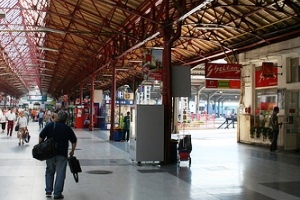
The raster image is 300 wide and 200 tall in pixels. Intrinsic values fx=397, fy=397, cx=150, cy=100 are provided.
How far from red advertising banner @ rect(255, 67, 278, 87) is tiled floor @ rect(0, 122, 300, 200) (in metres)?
4.46

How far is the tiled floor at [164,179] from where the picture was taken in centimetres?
784

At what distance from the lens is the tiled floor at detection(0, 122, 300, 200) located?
7836 mm

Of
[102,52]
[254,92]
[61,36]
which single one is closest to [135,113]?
[254,92]

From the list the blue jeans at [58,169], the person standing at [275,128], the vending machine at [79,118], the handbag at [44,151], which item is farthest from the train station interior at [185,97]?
the vending machine at [79,118]

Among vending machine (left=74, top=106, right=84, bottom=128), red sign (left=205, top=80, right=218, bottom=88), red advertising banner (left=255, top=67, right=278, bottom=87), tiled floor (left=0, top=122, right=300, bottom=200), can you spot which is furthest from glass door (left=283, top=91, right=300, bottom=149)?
vending machine (left=74, top=106, right=84, bottom=128)

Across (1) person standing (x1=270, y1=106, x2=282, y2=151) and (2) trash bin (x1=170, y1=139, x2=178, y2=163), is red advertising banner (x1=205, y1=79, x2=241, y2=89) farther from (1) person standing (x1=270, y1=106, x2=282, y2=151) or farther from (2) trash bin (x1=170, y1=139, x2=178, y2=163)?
(2) trash bin (x1=170, y1=139, x2=178, y2=163)

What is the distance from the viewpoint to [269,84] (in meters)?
18.4

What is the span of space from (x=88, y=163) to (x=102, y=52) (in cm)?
1393

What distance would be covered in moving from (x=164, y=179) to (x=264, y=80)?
424 inches

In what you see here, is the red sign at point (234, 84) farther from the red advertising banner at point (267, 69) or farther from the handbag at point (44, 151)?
the handbag at point (44, 151)

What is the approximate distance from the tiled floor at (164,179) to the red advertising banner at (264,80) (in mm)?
4455

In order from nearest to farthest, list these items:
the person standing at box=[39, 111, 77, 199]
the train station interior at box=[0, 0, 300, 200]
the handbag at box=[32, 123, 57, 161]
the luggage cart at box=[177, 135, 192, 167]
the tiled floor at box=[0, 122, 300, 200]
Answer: the handbag at box=[32, 123, 57, 161], the person standing at box=[39, 111, 77, 199], the tiled floor at box=[0, 122, 300, 200], the train station interior at box=[0, 0, 300, 200], the luggage cart at box=[177, 135, 192, 167]

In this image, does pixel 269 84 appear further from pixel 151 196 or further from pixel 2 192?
pixel 2 192

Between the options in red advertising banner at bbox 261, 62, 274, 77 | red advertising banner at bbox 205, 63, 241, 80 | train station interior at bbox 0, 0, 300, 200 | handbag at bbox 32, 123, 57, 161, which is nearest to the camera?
handbag at bbox 32, 123, 57, 161
